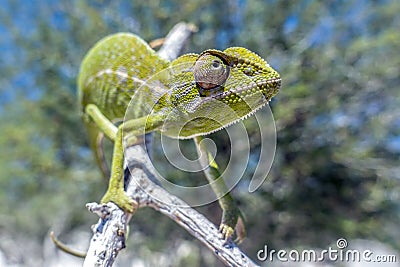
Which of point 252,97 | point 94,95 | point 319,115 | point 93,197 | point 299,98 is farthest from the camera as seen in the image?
point 93,197

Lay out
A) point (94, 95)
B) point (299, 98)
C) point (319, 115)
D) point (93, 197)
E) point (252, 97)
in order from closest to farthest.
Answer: point (252, 97)
point (94, 95)
point (299, 98)
point (319, 115)
point (93, 197)

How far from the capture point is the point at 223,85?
742mm

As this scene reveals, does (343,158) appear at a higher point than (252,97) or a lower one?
higher

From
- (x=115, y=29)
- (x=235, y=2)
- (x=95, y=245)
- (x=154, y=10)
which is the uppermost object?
(x=235, y=2)

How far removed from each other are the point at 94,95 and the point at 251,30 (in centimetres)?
221

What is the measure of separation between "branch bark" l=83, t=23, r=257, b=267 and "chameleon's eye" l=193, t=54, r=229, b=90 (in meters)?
0.34

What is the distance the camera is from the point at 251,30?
3.22m

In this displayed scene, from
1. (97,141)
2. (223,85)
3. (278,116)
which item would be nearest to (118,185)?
(223,85)

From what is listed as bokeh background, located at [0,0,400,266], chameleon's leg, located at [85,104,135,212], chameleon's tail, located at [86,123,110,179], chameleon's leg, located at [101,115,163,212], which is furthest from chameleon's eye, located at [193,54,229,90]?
bokeh background, located at [0,0,400,266]

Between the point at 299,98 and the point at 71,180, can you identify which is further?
the point at 71,180

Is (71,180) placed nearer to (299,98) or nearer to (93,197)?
(93,197)

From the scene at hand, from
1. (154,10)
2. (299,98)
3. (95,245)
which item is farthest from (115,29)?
(95,245)

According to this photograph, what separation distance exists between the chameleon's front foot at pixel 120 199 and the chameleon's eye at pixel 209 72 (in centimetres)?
35

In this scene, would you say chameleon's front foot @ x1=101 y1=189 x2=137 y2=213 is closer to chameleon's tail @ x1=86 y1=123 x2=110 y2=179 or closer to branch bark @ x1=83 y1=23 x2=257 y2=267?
branch bark @ x1=83 y1=23 x2=257 y2=267
